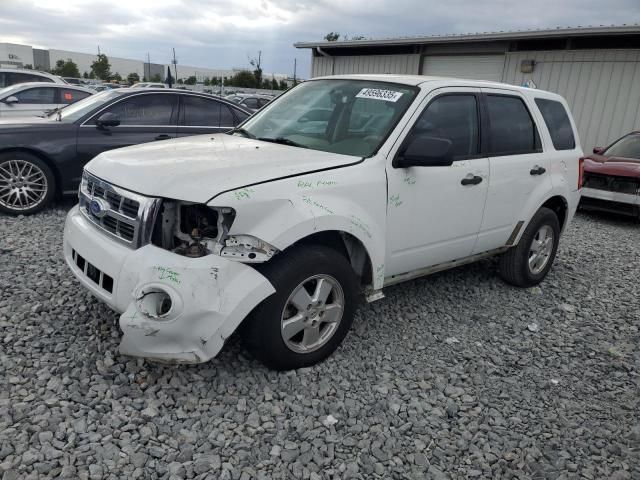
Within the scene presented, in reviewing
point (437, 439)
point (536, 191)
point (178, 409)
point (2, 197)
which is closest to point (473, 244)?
point (536, 191)

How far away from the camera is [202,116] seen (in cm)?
740

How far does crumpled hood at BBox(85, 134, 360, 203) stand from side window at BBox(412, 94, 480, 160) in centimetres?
76

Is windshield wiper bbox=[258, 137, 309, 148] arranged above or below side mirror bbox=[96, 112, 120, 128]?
above

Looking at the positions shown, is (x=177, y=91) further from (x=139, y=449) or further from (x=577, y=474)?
(x=577, y=474)

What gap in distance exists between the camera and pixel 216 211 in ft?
9.20

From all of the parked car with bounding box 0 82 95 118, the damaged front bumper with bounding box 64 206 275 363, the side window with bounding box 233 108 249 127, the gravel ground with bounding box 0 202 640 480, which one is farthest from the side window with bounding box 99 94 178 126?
the damaged front bumper with bounding box 64 206 275 363

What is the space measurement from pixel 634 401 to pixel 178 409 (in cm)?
287

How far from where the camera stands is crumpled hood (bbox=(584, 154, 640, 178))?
855 centimetres

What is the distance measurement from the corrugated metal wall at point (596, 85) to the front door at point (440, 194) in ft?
30.7

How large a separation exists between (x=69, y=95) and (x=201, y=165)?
9807 mm

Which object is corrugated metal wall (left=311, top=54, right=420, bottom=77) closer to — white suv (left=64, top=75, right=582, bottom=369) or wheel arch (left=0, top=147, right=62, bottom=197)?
wheel arch (left=0, top=147, right=62, bottom=197)

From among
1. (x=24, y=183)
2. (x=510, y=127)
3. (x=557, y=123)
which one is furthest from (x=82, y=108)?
(x=557, y=123)

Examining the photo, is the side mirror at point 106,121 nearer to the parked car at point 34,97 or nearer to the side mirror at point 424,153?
the parked car at point 34,97

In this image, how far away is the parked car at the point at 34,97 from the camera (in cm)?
1042
